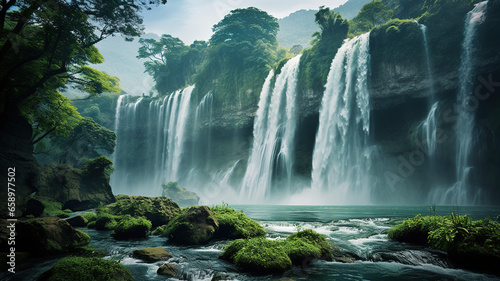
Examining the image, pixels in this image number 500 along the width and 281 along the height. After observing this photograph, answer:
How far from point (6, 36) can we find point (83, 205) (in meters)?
11.4

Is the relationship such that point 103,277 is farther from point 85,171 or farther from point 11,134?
point 85,171

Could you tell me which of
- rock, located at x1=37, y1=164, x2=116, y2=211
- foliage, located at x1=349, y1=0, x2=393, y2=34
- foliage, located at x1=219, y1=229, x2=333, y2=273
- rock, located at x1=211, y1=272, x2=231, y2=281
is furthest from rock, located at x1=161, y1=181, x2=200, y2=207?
foliage, located at x1=349, y1=0, x2=393, y2=34

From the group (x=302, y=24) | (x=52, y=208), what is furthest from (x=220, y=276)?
(x=302, y=24)

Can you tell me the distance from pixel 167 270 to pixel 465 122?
29.1m

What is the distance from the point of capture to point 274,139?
115ft

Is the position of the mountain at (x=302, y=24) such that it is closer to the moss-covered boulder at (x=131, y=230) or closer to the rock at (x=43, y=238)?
the moss-covered boulder at (x=131, y=230)

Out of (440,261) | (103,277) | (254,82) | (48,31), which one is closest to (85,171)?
(48,31)

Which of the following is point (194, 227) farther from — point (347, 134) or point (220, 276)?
point (347, 134)

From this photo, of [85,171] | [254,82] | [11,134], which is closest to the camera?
[11,134]

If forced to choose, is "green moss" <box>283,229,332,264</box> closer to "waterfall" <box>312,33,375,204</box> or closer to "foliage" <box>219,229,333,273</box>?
"foliage" <box>219,229,333,273</box>

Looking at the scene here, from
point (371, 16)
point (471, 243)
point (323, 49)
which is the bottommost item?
point (471, 243)

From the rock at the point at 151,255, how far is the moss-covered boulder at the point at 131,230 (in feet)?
9.53

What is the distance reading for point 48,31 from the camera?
12.6 meters

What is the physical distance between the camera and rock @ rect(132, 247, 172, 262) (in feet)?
20.3
